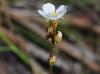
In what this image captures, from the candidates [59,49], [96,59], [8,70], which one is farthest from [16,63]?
[96,59]

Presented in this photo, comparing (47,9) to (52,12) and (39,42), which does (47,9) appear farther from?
(39,42)

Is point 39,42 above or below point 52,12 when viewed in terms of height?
above

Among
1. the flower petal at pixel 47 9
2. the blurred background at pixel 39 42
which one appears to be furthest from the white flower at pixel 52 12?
the blurred background at pixel 39 42

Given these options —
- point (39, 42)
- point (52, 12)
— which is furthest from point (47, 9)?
point (39, 42)

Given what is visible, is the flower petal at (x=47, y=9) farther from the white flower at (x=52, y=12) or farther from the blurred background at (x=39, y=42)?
the blurred background at (x=39, y=42)

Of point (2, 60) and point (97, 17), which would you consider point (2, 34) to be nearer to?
point (2, 60)

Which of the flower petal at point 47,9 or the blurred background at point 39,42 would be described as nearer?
the flower petal at point 47,9

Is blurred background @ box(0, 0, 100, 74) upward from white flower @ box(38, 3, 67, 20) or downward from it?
upward

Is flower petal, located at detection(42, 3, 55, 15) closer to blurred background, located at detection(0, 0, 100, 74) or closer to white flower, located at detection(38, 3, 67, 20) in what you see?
white flower, located at detection(38, 3, 67, 20)

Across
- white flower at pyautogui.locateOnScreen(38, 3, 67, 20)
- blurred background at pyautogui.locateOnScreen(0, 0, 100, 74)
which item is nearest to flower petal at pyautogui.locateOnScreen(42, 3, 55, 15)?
white flower at pyautogui.locateOnScreen(38, 3, 67, 20)
